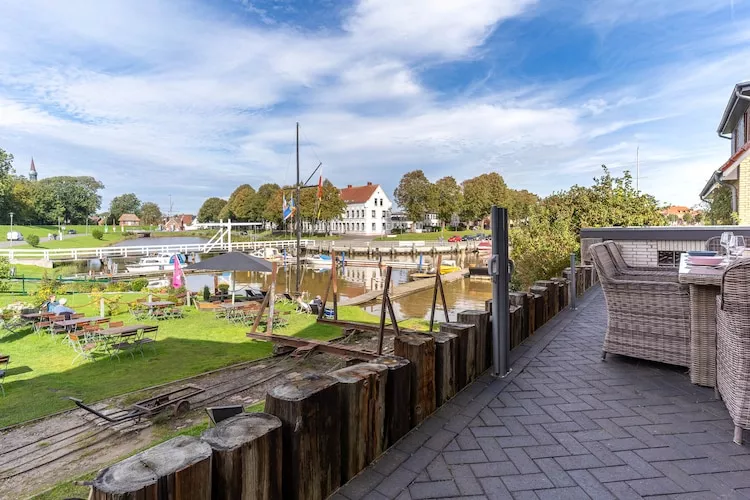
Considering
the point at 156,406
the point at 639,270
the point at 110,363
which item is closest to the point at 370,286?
the point at 110,363

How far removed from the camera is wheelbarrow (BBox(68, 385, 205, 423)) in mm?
5295

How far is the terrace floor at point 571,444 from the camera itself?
84.0 inches

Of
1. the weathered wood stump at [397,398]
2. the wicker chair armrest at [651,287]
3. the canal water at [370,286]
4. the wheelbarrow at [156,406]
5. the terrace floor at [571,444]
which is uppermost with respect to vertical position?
the wicker chair armrest at [651,287]

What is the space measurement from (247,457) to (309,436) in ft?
1.18

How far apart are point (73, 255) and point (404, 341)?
38.5m

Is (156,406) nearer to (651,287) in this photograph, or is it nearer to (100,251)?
(651,287)

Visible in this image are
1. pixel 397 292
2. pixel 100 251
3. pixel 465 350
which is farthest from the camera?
pixel 100 251

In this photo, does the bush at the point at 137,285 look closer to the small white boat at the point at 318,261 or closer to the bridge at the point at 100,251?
the bridge at the point at 100,251

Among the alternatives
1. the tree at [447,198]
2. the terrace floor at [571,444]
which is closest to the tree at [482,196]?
the tree at [447,198]

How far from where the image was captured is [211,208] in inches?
4569

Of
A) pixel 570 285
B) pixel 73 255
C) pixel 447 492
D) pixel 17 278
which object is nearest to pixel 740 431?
pixel 447 492

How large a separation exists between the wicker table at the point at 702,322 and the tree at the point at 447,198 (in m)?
61.7

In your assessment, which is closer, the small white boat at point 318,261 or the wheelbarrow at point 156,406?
the wheelbarrow at point 156,406

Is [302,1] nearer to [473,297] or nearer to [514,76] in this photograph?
[514,76]
